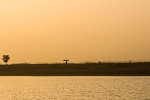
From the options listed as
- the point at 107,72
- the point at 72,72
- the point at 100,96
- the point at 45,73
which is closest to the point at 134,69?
the point at 107,72

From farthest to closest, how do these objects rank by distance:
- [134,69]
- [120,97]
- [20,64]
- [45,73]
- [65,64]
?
[20,64] < [65,64] < [45,73] < [134,69] < [120,97]

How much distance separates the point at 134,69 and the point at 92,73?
12278 millimetres

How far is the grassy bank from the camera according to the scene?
136 metres

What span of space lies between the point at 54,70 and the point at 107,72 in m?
21.6

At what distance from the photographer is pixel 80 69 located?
14962 centimetres

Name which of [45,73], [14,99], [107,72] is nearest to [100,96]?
[14,99]

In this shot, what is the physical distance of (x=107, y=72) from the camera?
13875 cm

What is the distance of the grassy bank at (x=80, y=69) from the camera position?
448 ft

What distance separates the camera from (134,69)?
138 metres

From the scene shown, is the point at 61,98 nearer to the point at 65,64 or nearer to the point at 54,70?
the point at 54,70

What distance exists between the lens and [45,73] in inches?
Result: 5925

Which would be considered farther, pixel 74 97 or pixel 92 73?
pixel 92 73

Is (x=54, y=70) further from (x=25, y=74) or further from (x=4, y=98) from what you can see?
(x=4, y=98)

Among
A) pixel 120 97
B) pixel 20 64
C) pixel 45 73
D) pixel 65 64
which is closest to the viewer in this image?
pixel 120 97
